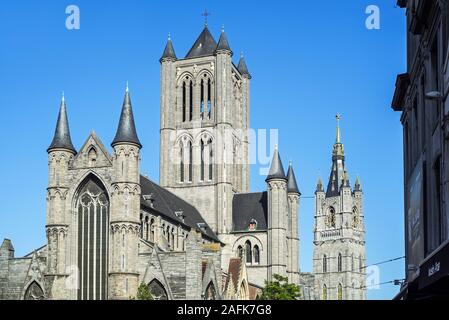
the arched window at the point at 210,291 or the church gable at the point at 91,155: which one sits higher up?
the church gable at the point at 91,155

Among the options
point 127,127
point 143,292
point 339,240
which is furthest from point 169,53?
point 339,240

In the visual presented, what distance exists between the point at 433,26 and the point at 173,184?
206ft

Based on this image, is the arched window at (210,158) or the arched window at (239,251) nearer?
the arched window at (239,251)

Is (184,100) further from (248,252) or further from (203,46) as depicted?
(248,252)

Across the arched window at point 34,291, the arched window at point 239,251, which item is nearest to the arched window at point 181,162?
the arched window at point 239,251

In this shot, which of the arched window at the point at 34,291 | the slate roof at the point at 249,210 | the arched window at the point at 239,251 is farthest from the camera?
the slate roof at the point at 249,210

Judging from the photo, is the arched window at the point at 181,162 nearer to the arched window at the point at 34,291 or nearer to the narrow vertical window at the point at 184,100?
the narrow vertical window at the point at 184,100

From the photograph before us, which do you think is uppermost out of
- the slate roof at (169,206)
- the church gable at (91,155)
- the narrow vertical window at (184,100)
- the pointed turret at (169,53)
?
the pointed turret at (169,53)

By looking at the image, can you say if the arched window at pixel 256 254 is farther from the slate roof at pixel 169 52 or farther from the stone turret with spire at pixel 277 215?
the slate roof at pixel 169 52

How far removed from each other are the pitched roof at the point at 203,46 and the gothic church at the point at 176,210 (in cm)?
12

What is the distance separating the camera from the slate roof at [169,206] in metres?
71.6

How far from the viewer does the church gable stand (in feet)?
207

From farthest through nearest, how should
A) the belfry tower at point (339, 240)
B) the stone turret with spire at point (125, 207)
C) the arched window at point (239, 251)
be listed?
the belfry tower at point (339, 240)
the arched window at point (239, 251)
the stone turret with spire at point (125, 207)

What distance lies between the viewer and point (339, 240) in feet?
474
